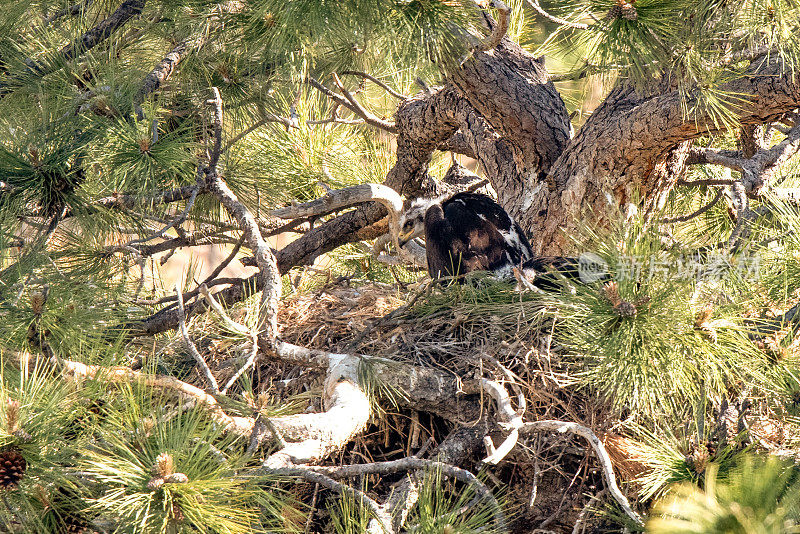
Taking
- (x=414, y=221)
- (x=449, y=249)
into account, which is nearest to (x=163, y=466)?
(x=449, y=249)

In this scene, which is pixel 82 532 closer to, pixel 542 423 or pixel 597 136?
pixel 542 423

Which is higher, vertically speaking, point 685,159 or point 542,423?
point 685,159

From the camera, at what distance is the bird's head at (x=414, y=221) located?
3125 mm

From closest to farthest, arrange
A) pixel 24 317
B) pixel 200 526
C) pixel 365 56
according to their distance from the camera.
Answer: pixel 200 526, pixel 24 317, pixel 365 56

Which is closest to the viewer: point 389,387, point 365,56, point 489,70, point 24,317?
point 24,317

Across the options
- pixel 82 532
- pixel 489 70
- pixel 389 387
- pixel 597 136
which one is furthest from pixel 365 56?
pixel 82 532

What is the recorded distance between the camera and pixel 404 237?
312 centimetres

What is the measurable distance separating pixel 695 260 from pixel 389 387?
32.3 inches

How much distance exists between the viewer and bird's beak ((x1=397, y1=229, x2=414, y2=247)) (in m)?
3.06

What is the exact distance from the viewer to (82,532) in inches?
53.9

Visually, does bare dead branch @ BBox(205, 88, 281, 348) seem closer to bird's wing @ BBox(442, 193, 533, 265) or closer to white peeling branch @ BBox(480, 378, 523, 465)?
white peeling branch @ BBox(480, 378, 523, 465)

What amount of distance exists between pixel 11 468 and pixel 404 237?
2081 mm

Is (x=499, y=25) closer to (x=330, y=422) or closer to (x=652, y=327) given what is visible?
(x=652, y=327)

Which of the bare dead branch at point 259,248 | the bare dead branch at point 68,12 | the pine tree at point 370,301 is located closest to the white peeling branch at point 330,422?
the pine tree at point 370,301
